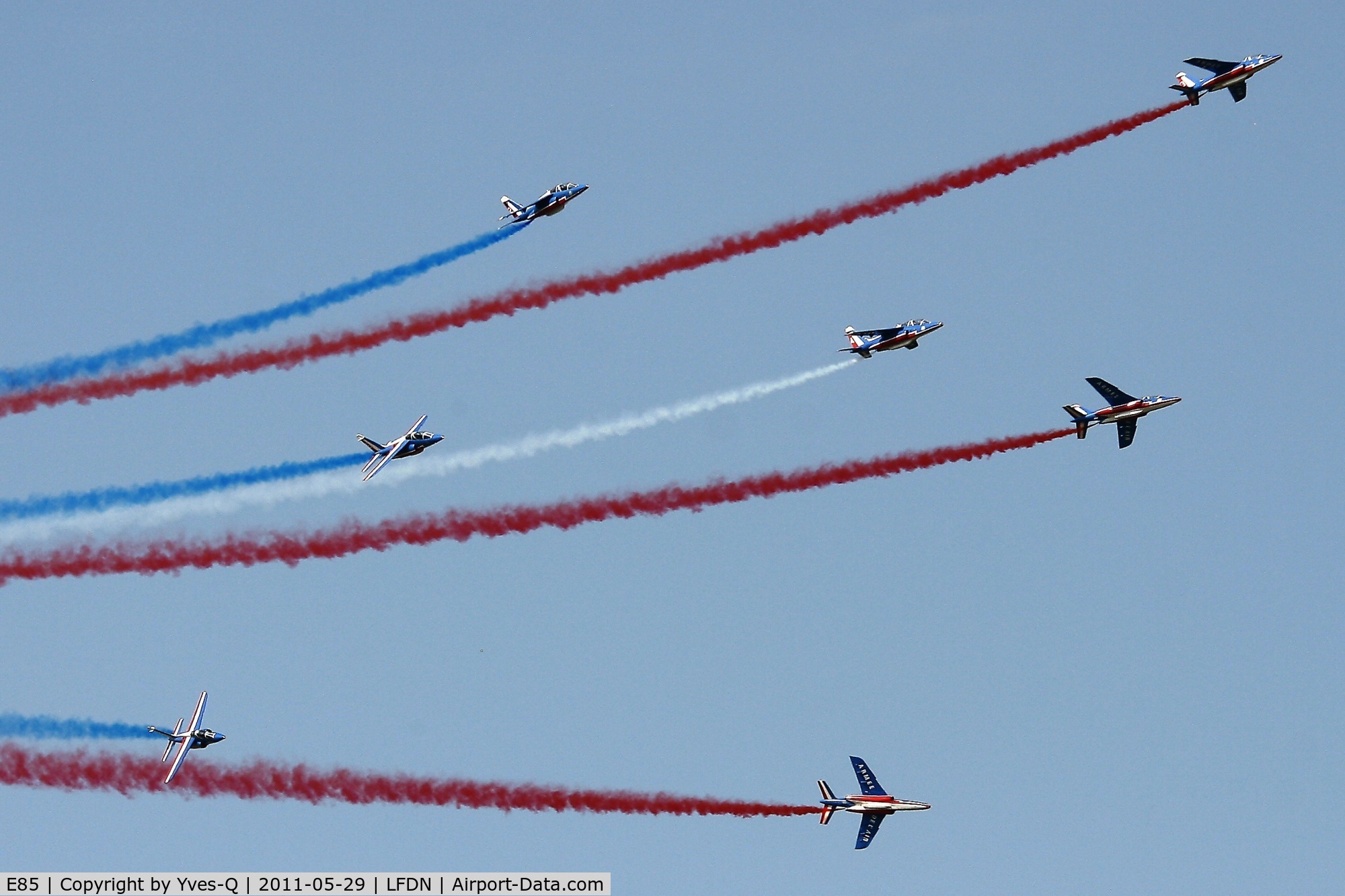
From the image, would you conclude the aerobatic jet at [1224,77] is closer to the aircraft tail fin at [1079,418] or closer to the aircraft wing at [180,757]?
the aircraft tail fin at [1079,418]

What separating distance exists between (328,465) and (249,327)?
228 inches

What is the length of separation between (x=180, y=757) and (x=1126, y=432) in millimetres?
36816

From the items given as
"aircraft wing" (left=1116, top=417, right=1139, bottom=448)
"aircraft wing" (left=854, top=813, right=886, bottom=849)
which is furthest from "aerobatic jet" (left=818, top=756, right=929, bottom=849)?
"aircraft wing" (left=1116, top=417, right=1139, bottom=448)

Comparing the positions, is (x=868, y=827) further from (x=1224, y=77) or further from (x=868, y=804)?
(x=1224, y=77)

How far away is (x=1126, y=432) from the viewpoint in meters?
78.9

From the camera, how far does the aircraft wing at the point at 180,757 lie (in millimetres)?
70688

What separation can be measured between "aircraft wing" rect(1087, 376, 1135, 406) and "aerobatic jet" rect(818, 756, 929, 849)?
17.8 m

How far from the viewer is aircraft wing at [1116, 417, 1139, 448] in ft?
258

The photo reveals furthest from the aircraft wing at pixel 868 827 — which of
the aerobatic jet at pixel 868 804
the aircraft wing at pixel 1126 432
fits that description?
the aircraft wing at pixel 1126 432

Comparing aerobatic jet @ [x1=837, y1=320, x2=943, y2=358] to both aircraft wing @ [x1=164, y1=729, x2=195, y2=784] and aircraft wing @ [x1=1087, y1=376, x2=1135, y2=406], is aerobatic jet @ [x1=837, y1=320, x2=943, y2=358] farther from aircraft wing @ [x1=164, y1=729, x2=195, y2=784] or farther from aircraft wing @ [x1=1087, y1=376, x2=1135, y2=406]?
aircraft wing @ [x1=164, y1=729, x2=195, y2=784]

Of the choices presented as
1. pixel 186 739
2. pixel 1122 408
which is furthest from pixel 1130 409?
pixel 186 739

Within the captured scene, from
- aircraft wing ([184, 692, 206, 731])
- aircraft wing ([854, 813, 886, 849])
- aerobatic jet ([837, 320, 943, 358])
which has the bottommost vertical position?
aircraft wing ([854, 813, 886, 849])

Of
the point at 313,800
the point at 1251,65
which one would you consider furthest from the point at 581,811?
the point at 1251,65

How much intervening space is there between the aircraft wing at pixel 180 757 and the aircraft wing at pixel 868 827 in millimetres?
26131
